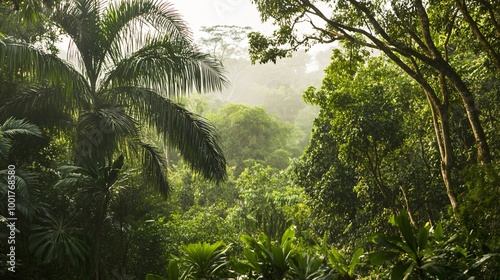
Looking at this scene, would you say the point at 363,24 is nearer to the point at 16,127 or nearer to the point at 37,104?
the point at 16,127

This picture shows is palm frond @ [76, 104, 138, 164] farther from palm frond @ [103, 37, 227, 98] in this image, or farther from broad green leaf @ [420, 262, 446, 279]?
broad green leaf @ [420, 262, 446, 279]

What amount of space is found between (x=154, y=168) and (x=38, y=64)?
2865 mm

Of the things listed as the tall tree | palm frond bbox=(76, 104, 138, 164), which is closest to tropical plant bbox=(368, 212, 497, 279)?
the tall tree

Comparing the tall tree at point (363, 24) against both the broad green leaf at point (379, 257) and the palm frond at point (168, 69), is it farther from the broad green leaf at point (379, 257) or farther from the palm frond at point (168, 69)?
the broad green leaf at point (379, 257)

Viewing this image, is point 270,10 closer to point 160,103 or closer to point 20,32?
point 160,103

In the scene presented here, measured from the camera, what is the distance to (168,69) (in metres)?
8.46

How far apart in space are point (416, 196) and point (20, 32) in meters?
7.85

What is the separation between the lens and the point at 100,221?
7.55 meters

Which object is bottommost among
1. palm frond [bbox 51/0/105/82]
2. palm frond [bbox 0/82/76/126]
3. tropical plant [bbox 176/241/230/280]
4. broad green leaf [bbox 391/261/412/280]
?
tropical plant [bbox 176/241/230/280]

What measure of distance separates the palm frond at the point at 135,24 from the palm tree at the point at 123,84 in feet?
0.06

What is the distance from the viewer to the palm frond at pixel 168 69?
27.5 ft

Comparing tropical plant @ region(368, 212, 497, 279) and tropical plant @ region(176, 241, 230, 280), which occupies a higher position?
tropical plant @ region(368, 212, 497, 279)

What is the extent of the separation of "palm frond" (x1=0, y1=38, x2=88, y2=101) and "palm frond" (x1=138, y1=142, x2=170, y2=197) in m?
1.83

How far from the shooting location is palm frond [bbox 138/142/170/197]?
933cm
